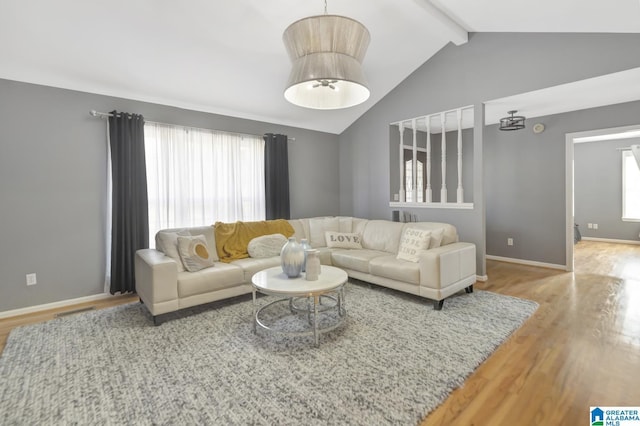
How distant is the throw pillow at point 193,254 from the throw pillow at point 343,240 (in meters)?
1.77

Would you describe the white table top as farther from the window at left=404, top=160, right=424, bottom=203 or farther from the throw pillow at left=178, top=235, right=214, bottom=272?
the window at left=404, top=160, right=424, bottom=203

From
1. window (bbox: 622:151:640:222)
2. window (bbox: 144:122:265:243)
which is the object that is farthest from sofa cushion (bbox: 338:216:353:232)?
window (bbox: 622:151:640:222)

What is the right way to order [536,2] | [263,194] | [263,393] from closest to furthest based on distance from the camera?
1. [263,393]
2. [536,2]
3. [263,194]

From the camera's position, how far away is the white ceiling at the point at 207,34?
108 inches

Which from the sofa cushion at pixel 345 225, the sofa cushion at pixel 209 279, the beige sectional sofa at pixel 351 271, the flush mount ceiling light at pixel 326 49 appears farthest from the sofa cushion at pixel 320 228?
the flush mount ceiling light at pixel 326 49

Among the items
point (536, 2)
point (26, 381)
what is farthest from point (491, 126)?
point (26, 381)

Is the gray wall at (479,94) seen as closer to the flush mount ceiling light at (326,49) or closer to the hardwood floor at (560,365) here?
the hardwood floor at (560,365)

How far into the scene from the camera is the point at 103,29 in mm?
2877

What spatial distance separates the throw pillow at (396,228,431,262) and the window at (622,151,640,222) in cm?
617

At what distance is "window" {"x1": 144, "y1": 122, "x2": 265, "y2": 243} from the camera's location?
3.93 meters

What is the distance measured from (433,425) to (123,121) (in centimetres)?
412

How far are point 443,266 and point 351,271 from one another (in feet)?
4.08

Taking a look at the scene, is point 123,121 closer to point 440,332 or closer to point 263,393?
point 263,393

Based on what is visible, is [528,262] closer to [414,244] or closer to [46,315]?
[414,244]
